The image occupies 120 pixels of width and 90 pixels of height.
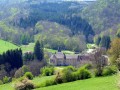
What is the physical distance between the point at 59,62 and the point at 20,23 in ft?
204

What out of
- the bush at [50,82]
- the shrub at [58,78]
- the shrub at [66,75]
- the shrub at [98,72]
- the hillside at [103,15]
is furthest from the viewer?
the hillside at [103,15]

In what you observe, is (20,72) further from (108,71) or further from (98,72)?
(108,71)

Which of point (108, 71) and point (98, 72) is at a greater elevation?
point (108, 71)

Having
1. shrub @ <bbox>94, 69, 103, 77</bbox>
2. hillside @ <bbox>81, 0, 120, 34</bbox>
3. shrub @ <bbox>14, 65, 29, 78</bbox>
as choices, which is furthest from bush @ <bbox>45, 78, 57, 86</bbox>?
hillside @ <bbox>81, 0, 120, 34</bbox>

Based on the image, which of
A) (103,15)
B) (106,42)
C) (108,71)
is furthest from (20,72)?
(103,15)

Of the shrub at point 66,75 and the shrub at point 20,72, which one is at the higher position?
the shrub at point 66,75

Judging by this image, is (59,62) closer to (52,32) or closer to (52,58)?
(52,58)

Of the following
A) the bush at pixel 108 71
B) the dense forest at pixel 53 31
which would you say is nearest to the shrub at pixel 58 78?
the bush at pixel 108 71

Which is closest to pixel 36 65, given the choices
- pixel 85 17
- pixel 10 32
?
pixel 10 32

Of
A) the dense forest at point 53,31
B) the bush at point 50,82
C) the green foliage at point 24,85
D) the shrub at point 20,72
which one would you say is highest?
the green foliage at point 24,85

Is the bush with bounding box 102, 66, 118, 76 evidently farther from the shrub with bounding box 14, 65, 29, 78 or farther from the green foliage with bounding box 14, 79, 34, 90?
the shrub with bounding box 14, 65, 29, 78

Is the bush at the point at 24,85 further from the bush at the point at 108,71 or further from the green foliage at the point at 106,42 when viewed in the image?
the green foliage at the point at 106,42

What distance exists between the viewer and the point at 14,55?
2857 inches

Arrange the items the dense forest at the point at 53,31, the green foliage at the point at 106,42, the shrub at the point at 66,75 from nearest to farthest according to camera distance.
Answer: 1. the shrub at the point at 66,75
2. the green foliage at the point at 106,42
3. the dense forest at the point at 53,31
